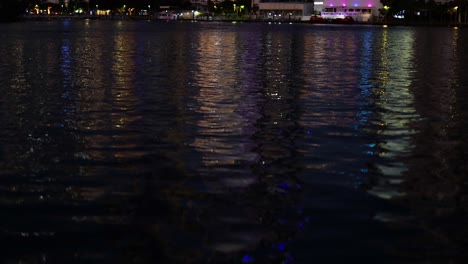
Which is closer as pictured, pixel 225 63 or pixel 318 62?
pixel 225 63

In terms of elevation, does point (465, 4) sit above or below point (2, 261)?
above

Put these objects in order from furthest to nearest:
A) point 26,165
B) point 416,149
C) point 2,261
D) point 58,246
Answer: point 416,149, point 26,165, point 58,246, point 2,261

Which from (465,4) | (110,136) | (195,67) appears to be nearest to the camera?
(110,136)

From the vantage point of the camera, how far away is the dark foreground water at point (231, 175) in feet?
31.1

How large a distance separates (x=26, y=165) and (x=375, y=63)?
3305 cm

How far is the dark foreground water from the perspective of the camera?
31.1ft

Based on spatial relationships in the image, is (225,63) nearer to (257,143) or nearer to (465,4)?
(257,143)

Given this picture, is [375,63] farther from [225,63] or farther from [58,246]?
[58,246]

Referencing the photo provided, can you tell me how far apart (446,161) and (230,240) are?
674cm

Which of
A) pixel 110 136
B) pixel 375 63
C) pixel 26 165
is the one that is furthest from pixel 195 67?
pixel 26 165

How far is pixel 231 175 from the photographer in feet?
43.0

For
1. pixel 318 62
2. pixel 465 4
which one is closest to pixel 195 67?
pixel 318 62

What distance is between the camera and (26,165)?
13.9 m

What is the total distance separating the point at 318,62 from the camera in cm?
4403
